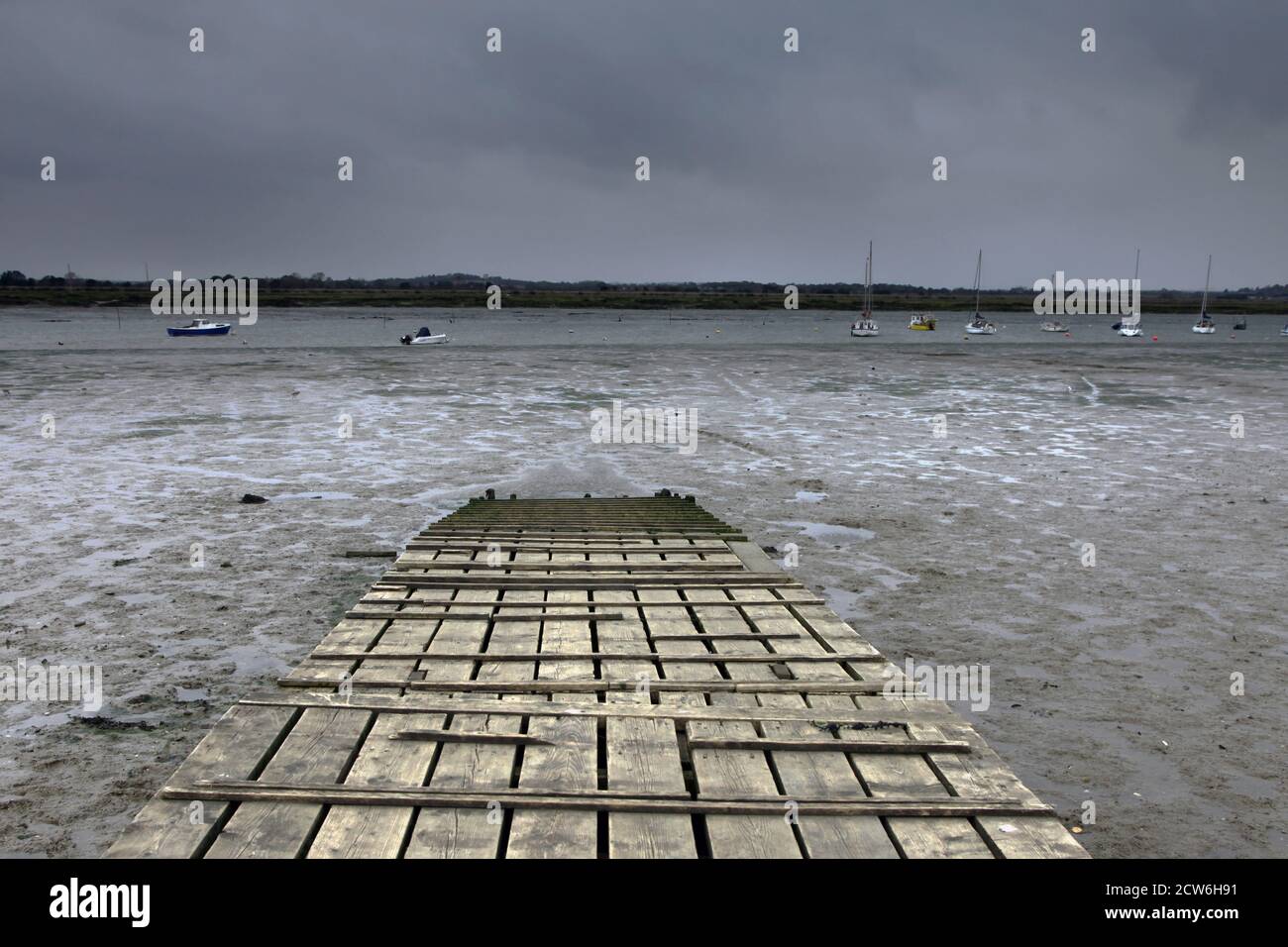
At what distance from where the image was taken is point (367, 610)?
776 cm

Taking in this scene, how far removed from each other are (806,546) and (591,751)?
7.63 m

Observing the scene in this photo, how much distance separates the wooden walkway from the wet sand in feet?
3.83

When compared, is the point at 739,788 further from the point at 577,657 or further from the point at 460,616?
the point at 460,616

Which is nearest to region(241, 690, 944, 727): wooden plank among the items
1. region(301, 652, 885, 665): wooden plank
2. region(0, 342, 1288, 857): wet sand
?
region(301, 652, 885, 665): wooden plank

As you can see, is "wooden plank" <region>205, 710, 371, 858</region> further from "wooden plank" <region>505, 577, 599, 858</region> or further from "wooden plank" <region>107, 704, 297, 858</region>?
"wooden plank" <region>505, 577, 599, 858</region>

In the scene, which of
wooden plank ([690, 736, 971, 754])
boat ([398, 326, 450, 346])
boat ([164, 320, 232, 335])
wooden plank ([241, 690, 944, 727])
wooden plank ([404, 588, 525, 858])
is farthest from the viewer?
boat ([164, 320, 232, 335])

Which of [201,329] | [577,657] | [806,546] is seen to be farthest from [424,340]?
[577,657]

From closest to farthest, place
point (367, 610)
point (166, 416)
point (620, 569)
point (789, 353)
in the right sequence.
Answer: point (367, 610)
point (620, 569)
point (166, 416)
point (789, 353)

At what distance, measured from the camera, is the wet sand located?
21.5 ft

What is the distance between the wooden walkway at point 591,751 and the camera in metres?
4.37
